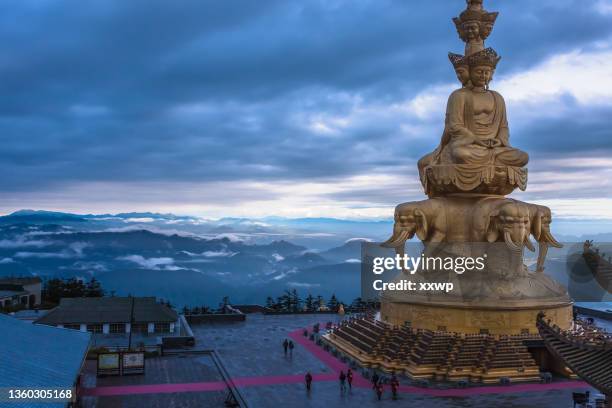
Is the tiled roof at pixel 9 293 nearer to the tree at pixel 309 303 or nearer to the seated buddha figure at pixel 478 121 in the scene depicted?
the tree at pixel 309 303

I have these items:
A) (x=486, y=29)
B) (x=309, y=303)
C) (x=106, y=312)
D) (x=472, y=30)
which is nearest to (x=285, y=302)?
(x=309, y=303)

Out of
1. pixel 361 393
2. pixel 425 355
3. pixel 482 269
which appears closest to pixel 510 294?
pixel 482 269

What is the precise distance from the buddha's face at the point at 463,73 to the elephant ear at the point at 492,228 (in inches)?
256

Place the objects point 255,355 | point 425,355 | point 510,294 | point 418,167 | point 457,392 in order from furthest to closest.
Result: point 418,167, point 255,355, point 510,294, point 425,355, point 457,392

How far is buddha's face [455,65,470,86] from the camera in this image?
2733 cm

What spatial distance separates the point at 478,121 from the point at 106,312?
1936 centimetres

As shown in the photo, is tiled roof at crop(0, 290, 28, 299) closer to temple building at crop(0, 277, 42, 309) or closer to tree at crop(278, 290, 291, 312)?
temple building at crop(0, 277, 42, 309)

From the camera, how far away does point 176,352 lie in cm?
2598

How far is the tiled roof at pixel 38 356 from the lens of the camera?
508 inches

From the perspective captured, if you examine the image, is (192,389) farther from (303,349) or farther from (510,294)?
(510,294)

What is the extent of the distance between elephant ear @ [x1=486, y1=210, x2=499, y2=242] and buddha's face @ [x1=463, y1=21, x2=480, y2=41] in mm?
8368

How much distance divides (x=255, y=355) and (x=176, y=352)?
3.37 meters

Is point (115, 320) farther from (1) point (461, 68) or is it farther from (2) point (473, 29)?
(2) point (473, 29)

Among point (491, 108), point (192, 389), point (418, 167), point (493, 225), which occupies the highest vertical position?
point (491, 108)
